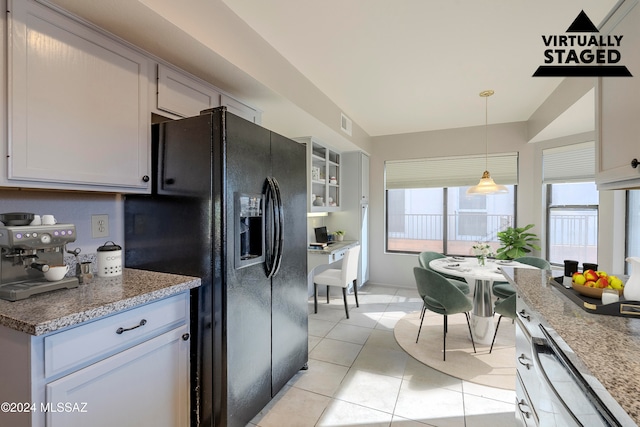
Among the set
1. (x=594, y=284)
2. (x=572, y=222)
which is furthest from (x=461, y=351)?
(x=572, y=222)

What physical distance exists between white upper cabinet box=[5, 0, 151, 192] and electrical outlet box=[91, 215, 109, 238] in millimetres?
303

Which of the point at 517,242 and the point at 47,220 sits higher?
the point at 47,220

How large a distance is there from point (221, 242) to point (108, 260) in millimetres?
648

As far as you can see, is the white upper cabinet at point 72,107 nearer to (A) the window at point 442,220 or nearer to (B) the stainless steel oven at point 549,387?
(B) the stainless steel oven at point 549,387

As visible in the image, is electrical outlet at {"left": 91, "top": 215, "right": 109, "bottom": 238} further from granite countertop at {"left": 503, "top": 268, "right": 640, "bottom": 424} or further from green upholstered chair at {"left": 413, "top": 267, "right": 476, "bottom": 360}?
green upholstered chair at {"left": 413, "top": 267, "right": 476, "bottom": 360}

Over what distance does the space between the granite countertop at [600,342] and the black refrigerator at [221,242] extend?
146 centimetres

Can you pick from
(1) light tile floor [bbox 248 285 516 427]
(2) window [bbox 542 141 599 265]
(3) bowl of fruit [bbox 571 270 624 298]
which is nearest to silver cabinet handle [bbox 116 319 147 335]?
(1) light tile floor [bbox 248 285 516 427]

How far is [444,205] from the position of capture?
16.0 feet

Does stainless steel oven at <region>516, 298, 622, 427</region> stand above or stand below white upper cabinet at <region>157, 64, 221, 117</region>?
below

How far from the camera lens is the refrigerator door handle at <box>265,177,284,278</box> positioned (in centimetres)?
193

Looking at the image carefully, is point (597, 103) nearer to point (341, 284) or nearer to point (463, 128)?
point (341, 284)

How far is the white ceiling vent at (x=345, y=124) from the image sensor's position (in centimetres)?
374

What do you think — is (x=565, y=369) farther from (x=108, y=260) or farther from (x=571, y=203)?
(x=571, y=203)

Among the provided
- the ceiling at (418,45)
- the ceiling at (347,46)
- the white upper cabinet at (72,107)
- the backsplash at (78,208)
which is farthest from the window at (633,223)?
the backsplash at (78,208)
